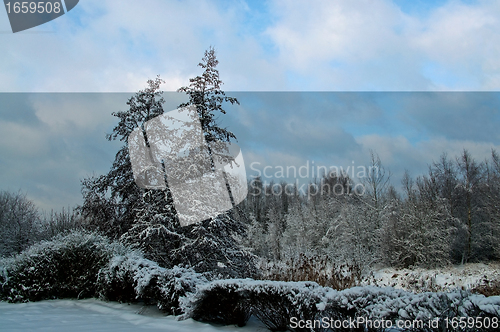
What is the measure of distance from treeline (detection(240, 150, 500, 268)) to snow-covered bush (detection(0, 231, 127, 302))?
38.2 feet

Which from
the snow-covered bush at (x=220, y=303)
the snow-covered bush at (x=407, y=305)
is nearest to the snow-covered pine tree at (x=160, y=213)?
the snow-covered bush at (x=220, y=303)

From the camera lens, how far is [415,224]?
73.6ft

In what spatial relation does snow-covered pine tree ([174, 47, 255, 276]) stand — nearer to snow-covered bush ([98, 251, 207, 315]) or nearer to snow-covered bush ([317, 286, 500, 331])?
snow-covered bush ([98, 251, 207, 315])

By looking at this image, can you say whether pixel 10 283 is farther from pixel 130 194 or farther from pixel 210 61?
pixel 210 61

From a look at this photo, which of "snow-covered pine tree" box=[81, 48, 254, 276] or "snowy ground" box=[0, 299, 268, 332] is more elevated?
"snow-covered pine tree" box=[81, 48, 254, 276]

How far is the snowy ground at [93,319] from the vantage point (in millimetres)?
4906

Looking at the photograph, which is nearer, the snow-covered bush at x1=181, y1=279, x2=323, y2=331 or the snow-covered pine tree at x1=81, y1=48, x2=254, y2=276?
the snow-covered bush at x1=181, y1=279, x2=323, y2=331

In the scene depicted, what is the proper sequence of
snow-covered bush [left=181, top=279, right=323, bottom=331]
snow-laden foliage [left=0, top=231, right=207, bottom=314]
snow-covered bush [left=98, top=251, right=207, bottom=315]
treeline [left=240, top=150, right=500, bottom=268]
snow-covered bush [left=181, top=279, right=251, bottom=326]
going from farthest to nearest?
treeline [left=240, top=150, right=500, bottom=268], snow-laden foliage [left=0, top=231, right=207, bottom=314], snow-covered bush [left=98, top=251, right=207, bottom=315], snow-covered bush [left=181, top=279, right=251, bottom=326], snow-covered bush [left=181, top=279, right=323, bottom=331]

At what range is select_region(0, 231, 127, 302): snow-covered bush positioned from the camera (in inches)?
311

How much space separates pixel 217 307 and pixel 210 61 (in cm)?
1083

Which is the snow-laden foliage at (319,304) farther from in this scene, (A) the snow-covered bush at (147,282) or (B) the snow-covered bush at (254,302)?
(A) the snow-covered bush at (147,282)

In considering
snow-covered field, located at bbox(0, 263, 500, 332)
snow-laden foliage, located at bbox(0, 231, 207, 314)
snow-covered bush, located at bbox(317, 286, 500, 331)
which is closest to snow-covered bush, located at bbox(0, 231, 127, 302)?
snow-laden foliage, located at bbox(0, 231, 207, 314)

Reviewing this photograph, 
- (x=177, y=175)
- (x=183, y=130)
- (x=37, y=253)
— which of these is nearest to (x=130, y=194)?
(x=177, y=175)

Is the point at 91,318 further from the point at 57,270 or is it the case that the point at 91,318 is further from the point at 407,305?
the point at 407,305
